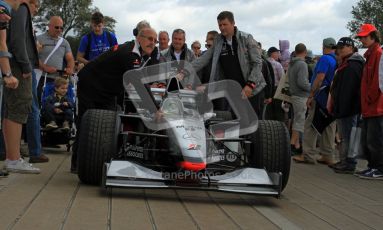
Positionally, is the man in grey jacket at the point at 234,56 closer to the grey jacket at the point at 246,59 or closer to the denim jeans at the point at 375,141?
the grey jacket at the point at 246,59

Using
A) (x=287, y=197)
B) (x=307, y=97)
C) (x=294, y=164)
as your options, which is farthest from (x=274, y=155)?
(x=307, y=97)

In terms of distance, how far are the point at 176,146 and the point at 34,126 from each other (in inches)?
113

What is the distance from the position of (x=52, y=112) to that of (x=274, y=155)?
4.96 m

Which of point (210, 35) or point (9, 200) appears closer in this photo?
point (9, 200)

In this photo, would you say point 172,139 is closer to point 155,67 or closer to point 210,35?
point 155,67

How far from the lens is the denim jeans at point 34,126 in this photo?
27.6 ft

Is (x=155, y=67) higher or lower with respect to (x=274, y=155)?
higher

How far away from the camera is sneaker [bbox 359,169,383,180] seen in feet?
29.7

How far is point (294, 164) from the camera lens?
34.7ft

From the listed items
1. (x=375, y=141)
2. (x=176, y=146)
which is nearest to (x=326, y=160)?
(x=375, y=141)

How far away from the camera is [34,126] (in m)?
8.52

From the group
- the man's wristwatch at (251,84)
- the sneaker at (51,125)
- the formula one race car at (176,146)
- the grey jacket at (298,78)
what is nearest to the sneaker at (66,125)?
the sneaker at (51,125)

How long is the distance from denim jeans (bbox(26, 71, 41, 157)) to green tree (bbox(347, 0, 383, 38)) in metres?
71.3

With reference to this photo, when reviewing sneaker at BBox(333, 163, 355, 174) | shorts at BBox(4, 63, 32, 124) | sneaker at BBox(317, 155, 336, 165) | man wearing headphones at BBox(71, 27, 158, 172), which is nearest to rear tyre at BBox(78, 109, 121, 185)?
man wearing headphones at BBox(71, 27, 158, 172)
